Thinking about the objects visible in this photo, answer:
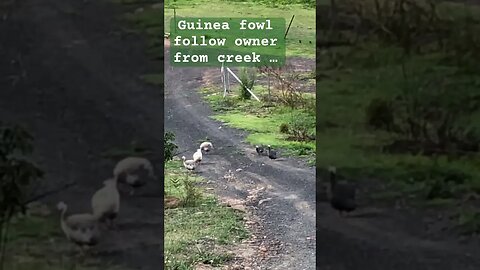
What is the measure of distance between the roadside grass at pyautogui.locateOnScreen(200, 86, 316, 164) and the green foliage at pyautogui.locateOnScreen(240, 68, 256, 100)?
0.02 metres

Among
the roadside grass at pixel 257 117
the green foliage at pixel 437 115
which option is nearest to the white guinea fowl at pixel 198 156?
the roadside grass at pixel 257 117

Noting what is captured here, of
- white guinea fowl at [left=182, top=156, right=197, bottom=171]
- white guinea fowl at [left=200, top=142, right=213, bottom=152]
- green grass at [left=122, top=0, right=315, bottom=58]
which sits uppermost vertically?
green grass at [left=122, top=0, right=315, bottom=58]

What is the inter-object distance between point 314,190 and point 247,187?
0.22m

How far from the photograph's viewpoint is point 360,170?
A: 2.59m

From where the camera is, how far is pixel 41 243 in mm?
2545

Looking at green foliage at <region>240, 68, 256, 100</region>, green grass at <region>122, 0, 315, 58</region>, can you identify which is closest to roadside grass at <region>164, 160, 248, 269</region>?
green foliage at <region>240, 68, 256, 100</region>

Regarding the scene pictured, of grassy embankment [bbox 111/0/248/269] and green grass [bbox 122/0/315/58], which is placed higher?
green grass [bbox 122/0/315/58]

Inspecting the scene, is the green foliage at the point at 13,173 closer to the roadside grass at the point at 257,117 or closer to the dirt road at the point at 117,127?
the dirt road at the point at 117,127

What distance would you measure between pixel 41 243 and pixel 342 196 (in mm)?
966

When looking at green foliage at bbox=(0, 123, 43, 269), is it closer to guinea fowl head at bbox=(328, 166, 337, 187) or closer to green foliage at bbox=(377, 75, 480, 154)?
guinea fowl head at bbox=(328, 166, 337, 187)

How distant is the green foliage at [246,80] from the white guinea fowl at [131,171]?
382 millimetres

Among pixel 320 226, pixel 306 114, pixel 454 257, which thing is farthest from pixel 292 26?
pixel 454 257

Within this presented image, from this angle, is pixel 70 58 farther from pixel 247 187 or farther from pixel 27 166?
pixel 247 187

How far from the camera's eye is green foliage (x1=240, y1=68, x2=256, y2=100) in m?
2.60
